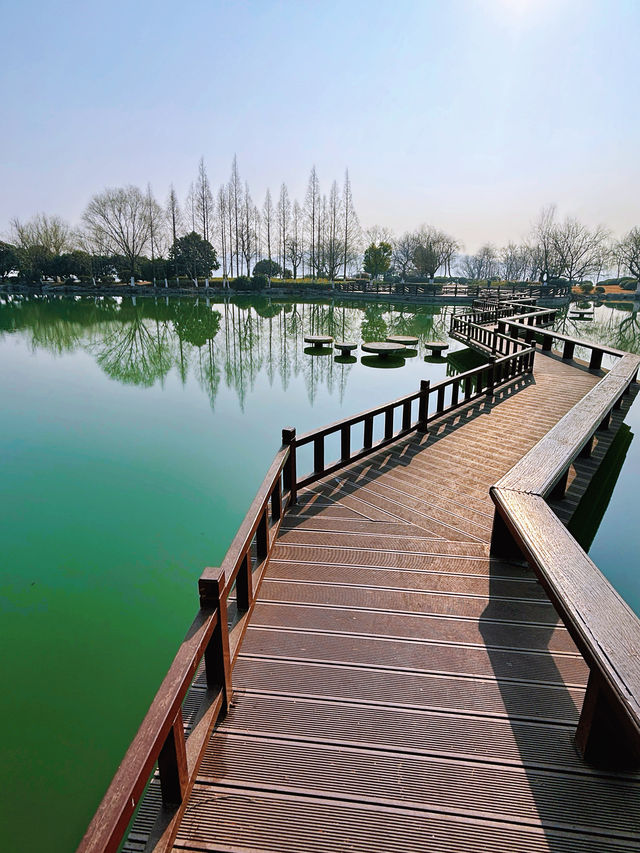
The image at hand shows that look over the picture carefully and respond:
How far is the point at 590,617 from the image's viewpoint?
69.3 inches

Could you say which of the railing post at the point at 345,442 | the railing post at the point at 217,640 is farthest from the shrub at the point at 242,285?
the railing post at the point at 217,640

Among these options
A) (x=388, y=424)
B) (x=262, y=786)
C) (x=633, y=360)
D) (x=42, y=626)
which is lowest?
(x=42, y=626)

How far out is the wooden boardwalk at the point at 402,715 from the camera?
157 centimetres

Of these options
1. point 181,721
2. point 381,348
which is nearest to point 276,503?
point 181,721

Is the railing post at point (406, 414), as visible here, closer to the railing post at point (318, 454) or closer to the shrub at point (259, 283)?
the railing post at point (318, 454)


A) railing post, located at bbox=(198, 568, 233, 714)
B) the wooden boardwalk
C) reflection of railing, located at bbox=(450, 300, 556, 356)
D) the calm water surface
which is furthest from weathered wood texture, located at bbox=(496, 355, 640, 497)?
reflection of railing, located at bbox=(450, 300, 556, 356)

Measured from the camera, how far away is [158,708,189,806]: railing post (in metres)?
1.45

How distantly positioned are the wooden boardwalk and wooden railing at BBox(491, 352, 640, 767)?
15 centimetres

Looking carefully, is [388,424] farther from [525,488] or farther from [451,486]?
[525,488]

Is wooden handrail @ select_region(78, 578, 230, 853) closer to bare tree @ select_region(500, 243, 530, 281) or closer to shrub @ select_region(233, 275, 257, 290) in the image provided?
shrub @ select_region(233, 275, 257, 290)

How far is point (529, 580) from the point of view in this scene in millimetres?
3051

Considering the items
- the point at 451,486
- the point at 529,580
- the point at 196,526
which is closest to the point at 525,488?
the point at 529,580

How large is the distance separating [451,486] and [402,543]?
51.5 inches

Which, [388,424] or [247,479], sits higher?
[388,424]
